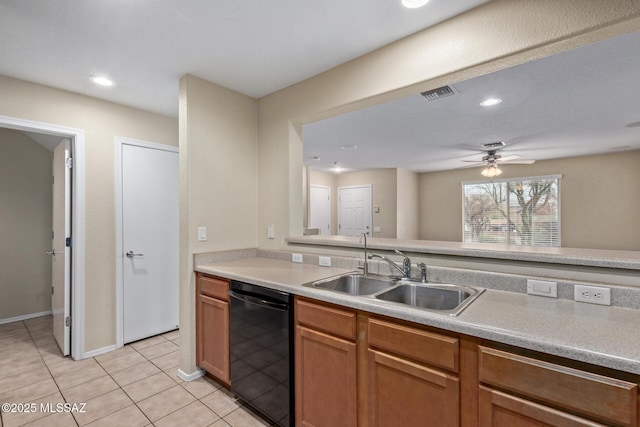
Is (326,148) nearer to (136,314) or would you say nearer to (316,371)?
(136,314)

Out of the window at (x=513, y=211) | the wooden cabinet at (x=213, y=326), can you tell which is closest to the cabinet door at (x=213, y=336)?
the wooden cabinet at (x=213, y=326)

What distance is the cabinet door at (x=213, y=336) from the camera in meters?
2.16

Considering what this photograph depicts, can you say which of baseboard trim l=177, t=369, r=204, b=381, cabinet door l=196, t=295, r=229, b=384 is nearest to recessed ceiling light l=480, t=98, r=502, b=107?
cabinet door l=196, t=295, r=229, b=384

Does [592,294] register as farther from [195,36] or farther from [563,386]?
[195,36]

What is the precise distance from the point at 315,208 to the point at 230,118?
500 cm

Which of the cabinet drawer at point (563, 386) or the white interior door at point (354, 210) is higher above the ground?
the white interior door at point (354, 210)

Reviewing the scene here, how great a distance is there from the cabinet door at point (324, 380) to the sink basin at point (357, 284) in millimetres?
375

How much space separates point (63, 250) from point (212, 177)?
1.61 metres

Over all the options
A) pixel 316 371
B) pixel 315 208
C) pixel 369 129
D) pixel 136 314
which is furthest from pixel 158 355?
pixel 315 208

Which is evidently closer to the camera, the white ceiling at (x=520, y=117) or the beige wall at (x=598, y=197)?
the white ceiling at (x=520, y=117)

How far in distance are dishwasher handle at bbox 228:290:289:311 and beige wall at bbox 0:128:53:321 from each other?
3.53m

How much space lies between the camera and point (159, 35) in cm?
190

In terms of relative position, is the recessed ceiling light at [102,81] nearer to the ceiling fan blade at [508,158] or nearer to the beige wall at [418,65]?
the beige wall at [418,65]

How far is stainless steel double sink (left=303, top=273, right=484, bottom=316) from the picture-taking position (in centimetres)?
168
